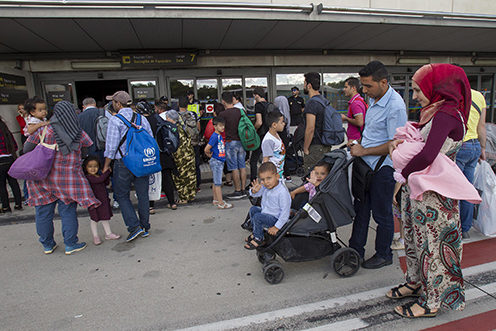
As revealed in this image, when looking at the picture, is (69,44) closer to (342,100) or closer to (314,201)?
(314,201)

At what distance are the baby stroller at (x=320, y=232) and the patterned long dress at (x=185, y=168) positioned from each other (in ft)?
9.82

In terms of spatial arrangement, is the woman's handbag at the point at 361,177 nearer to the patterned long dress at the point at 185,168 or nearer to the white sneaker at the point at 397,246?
the white sneaker at the point at 397,246

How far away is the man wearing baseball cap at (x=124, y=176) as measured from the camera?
3.88 m

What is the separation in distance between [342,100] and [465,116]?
9.82 m

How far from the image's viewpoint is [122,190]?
161 inches

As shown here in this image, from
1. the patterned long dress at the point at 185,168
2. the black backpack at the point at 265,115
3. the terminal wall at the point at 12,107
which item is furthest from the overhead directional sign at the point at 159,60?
the patterned long dress at the point at 185,168

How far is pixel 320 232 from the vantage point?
3045 mm

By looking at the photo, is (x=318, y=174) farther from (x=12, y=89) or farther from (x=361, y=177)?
(x=12, y=89)

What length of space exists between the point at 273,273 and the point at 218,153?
2721 mm

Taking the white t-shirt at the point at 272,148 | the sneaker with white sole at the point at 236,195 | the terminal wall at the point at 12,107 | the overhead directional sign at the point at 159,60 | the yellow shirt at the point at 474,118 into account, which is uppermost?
the overhead directional sign at the point at 159,60

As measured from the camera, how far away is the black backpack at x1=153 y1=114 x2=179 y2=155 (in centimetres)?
524

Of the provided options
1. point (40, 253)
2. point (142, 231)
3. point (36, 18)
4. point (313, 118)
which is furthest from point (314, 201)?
point (36, 18)

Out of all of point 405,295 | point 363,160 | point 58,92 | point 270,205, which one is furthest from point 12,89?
point 405,295

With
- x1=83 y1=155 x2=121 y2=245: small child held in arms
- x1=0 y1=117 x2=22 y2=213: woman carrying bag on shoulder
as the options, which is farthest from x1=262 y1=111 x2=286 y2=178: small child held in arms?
x1=0 y1=117 x2=22 y2=213: woman carrying bag on shoulder
